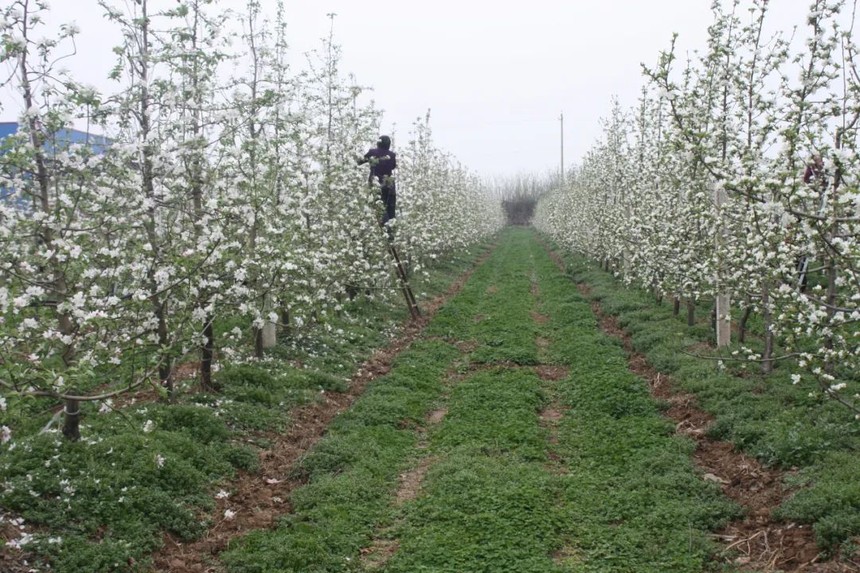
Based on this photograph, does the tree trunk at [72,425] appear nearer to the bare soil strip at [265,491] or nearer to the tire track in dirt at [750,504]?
the bare soil strip at [265,491]

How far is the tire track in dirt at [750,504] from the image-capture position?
5066 millimetres

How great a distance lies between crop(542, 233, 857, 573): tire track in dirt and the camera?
5066 mm

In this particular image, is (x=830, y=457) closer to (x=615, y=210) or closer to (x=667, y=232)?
(x=667, y=232)

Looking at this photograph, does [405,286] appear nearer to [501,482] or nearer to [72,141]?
[501,482]

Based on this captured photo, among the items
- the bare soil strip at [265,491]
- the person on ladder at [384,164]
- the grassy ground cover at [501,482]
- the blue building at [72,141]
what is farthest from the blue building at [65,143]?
the person on ladder at [384,164]

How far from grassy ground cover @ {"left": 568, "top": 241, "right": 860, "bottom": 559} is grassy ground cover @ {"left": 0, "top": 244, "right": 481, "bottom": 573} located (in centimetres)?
A: 428

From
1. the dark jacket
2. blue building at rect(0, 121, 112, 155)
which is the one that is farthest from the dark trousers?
blue building at rect(0, 121, 112, 155)

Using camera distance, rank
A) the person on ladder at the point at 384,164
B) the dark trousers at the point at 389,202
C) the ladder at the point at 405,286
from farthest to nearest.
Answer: the dark trousers at the point at 389,202 < the ladder at the point at 405,286 < the person on ladder at the point at 384,164

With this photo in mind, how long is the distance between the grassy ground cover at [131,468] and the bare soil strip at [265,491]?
11 centimetres

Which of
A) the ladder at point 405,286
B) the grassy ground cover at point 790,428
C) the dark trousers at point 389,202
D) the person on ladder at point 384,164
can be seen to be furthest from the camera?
the dark trousers at point 389,202

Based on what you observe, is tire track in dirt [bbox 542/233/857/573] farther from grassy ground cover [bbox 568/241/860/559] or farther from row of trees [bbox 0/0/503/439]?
row of trees [bbox 0/0/503/439]

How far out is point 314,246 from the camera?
34.4 feet

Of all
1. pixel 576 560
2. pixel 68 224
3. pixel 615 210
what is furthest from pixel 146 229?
pixel 615 210

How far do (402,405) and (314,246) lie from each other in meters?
2.85
